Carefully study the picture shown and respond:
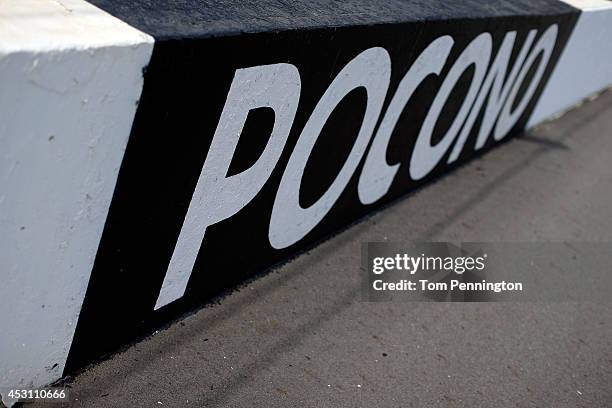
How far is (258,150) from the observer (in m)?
3.23

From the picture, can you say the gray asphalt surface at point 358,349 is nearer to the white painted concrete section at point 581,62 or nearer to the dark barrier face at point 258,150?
the dark barrier face at point 258,150

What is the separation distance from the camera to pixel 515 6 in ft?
19.3

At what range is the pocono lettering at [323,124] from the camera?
301 cm

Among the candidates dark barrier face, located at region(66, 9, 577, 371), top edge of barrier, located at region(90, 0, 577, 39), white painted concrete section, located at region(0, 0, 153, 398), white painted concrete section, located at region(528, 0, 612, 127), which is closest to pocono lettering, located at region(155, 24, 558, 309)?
dark barrier face, located at region(66, 9, 577, 371)

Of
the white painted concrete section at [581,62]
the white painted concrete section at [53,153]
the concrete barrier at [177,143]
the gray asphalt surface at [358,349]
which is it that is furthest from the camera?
the white painted concrete section at [581,62]

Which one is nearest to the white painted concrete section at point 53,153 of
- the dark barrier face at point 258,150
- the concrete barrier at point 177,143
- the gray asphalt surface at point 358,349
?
the concrete barrier at point 177,143

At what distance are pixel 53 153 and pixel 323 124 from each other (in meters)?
1.83

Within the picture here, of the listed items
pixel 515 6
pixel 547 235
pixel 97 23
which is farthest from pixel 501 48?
pixel 97 23

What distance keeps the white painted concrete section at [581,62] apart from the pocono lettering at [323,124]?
1249 mm

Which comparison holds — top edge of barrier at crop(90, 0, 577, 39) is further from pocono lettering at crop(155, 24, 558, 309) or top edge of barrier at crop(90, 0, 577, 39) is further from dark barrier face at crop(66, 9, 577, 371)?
pocono lettering at crop(155, 24, 558, 309)

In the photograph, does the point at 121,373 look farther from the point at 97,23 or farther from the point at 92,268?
the point at 97,23

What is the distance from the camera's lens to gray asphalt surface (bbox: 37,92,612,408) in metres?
2.98

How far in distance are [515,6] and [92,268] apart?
185 inches

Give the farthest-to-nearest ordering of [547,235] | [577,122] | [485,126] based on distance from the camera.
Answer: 1. [577,122]
2. [485,126]
3. [547,235]
